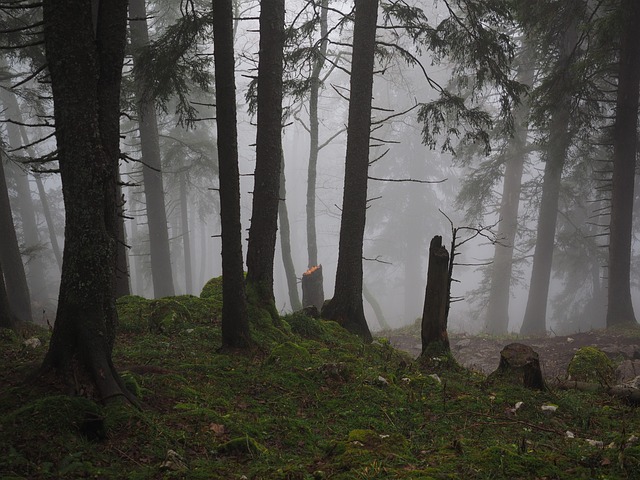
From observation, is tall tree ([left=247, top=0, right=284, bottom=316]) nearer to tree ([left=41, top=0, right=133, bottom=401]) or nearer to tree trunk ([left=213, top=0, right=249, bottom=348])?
tree trunk ([left=213, top=0, right=249, bottom=348])

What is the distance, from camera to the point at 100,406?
4.00 meters

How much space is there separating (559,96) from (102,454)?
13.1 metres

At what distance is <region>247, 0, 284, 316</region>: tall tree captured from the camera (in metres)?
7.95

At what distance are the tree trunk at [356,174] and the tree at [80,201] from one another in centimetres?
531

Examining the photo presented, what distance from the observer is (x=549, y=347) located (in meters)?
12.5

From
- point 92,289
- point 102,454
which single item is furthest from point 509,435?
point 92,289

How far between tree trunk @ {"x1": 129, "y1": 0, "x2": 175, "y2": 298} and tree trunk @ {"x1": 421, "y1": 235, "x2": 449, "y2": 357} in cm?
939

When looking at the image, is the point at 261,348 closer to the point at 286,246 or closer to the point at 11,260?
the point at 11,260

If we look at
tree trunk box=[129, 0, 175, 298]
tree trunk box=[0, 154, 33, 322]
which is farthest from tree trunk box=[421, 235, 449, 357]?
tree trunk box=[129, 0, 175, 298]

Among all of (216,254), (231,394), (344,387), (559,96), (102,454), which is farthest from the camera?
(216,254)

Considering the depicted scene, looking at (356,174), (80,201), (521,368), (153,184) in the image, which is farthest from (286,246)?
(80,201)

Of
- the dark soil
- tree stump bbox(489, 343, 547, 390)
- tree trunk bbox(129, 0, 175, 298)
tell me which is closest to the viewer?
tree stump bbox(489, 343, 547, 390)

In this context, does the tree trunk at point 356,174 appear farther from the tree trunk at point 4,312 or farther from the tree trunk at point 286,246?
the tree trunk at point 286,246

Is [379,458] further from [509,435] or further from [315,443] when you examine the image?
[509,435]
